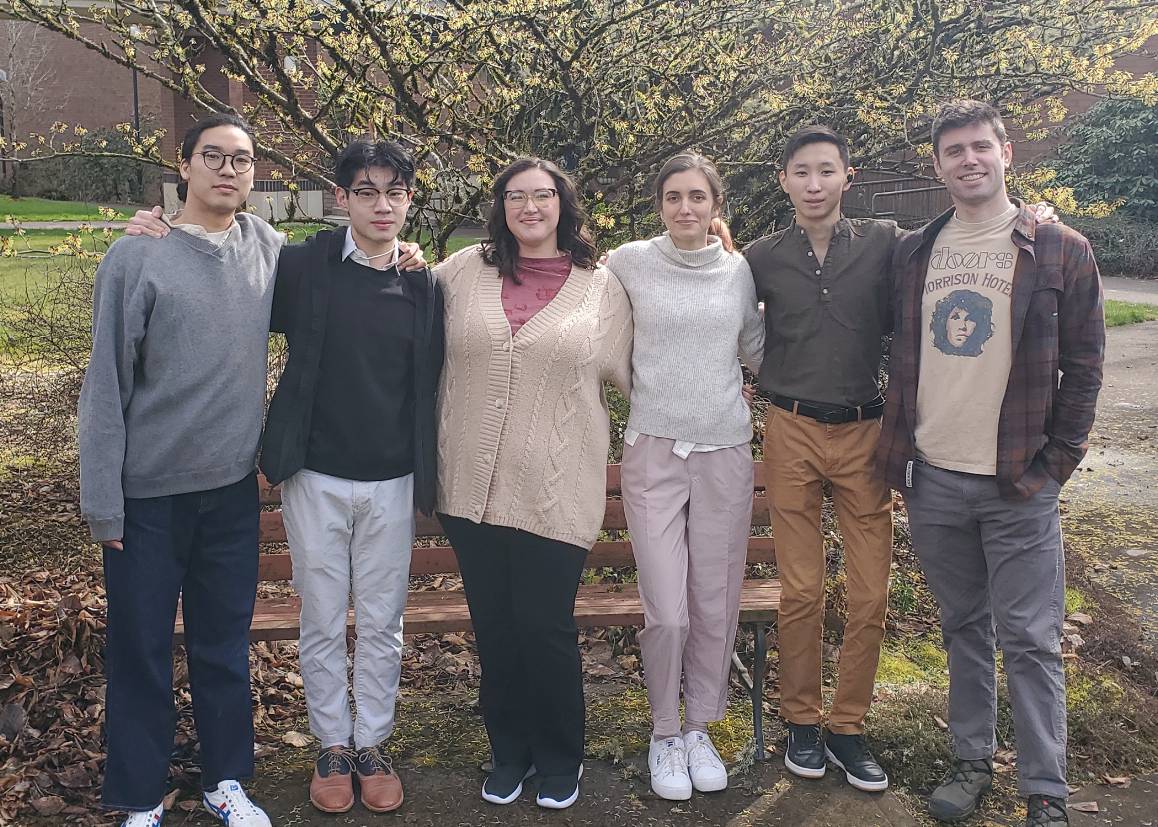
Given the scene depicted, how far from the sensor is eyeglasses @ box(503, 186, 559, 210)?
3197 mm

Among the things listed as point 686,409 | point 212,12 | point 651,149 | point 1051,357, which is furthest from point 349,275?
point 651,149

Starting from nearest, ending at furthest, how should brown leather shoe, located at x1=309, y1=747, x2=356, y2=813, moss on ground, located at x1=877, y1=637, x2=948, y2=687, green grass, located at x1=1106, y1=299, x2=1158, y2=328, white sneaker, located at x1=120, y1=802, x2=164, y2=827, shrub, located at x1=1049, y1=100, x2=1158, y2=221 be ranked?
white sneaker, located at x1=120, y1=802, x2=164, y2=827, brown leather shoe, located at x1=309, y1=747, x2=356, y2=813, moss on ground, located at x1=877, y1=637, x2=948, y2=687, green grass, located at x1=1106, y1=299, x2=1158, y2=328, shrub, located at x1=1049, y1=100, x2=1158, y2=221

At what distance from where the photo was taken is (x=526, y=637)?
3273mm

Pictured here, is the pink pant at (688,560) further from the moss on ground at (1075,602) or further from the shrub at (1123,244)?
the shrub at (1123,244)

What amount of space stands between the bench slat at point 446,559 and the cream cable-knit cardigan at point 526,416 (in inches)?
26.9

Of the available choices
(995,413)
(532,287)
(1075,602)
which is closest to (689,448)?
(532,287)

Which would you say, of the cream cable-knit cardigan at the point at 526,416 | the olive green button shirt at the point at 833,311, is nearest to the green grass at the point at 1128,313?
the olive green button shirt at the point at 833,311

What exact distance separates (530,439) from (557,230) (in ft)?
2.31

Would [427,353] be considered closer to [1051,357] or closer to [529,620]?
[529,620]

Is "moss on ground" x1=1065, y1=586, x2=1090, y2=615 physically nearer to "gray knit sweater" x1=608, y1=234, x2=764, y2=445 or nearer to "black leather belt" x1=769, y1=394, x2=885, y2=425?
"black leather belt" x1=769, y1=394, x2=885, y2=425

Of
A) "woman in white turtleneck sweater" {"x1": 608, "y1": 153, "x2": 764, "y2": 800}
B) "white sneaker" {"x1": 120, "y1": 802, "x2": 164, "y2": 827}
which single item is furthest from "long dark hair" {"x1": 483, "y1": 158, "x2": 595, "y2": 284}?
"white sneaker" {"x1": 120, "y1": 802, "x2": 164, "y2": 827}

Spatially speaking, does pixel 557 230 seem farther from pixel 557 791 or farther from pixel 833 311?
pixel 557 791

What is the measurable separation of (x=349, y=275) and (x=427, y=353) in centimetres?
34

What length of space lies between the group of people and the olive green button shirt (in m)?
0.01
